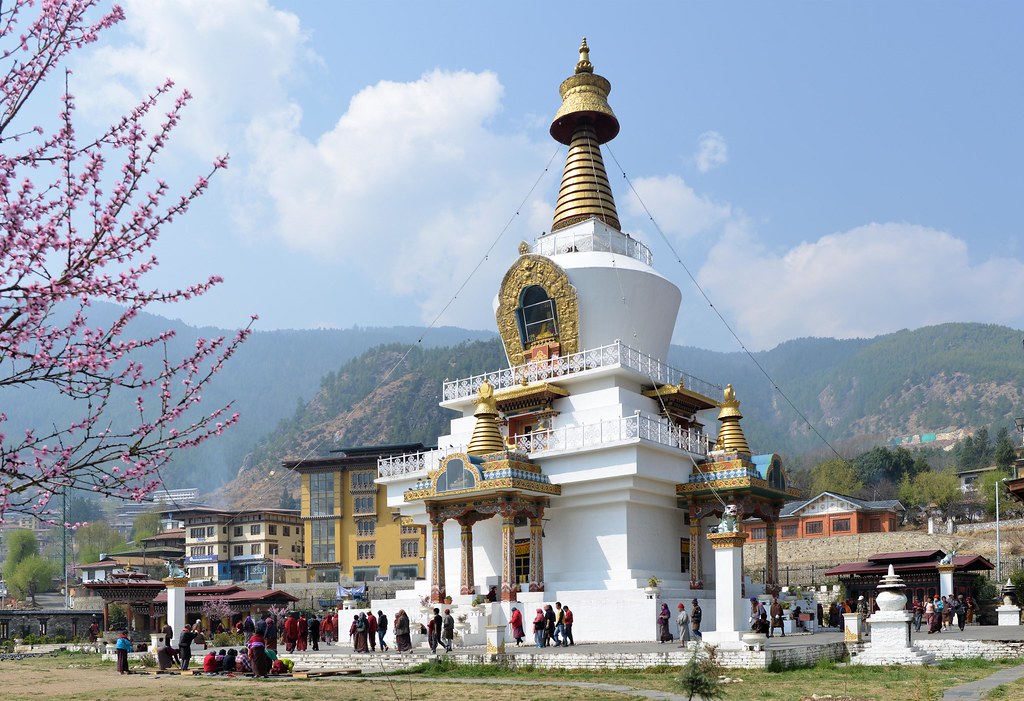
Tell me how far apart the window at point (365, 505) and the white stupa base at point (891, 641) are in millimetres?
68836

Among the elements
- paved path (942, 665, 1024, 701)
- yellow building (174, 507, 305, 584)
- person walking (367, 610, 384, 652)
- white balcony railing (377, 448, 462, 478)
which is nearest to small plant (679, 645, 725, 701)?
paved path (942, 665, 1024, 701)

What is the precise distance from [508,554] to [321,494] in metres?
62.8

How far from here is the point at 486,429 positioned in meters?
35.6

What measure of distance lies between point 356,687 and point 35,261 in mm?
13858

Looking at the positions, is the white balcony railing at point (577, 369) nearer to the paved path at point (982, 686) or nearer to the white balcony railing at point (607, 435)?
the white balcony railing at point (607, 435)

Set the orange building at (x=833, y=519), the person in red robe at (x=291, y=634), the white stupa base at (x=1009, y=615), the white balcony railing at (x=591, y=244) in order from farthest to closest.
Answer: the orange building at (x=833, y=519), the white balcony railing at (x=591, y=244), the white stupa base at (x=1009, y=615), the person in red robe at (x=291, y=634)

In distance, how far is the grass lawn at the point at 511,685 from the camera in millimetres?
18375

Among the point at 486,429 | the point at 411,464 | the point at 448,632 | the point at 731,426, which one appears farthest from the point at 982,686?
the point at 411,464

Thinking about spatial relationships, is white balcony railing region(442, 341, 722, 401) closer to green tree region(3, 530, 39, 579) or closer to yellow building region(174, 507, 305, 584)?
yellow building region(174, 507, 305, 584)

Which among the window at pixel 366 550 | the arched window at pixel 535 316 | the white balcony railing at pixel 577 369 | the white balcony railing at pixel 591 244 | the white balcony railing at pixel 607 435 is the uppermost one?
the white balcony railing at pixel 591 244

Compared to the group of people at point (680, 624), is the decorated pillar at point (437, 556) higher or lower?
higher

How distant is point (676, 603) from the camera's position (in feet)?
105

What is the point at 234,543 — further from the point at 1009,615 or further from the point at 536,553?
the point at 1009,615

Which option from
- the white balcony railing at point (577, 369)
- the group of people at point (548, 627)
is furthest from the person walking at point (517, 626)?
the white balcony railing at point (577, 369)
